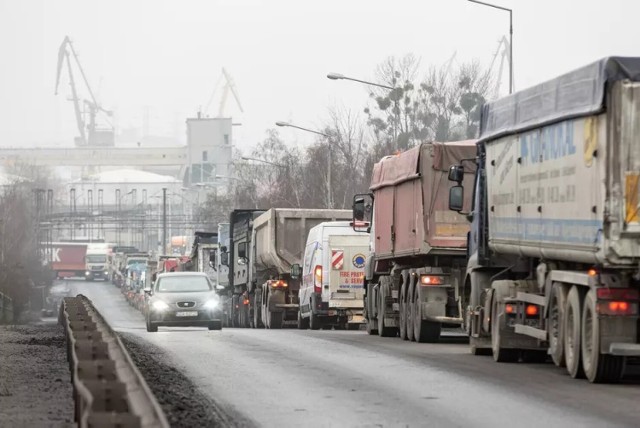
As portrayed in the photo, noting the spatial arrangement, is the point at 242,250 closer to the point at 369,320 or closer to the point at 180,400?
the point at 369,320

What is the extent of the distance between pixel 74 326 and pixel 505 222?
20.5 ft

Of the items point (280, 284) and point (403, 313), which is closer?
point (403, 313)

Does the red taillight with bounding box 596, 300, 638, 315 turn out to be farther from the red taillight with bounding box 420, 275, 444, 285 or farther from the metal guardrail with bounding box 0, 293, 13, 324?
the metal guardrail with bounding box 0, 293, 13, 324

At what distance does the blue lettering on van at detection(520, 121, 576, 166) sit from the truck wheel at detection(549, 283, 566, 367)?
1.56 meters

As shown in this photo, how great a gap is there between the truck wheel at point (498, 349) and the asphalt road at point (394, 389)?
16cm

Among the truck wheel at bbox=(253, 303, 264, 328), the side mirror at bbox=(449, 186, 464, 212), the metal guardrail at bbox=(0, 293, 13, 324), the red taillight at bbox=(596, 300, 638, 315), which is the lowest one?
the metal guardrail at bbox=(0, 293, 13, 324)

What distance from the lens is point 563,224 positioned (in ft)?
60.0

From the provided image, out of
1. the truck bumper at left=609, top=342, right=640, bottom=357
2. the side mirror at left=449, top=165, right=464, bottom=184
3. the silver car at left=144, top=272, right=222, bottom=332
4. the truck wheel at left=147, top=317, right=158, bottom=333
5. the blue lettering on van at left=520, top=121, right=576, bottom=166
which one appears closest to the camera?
the truck bumper at left=609, top=342, right=640, bottom=357

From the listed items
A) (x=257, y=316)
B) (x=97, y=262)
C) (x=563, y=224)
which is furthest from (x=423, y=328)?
(x=97, y=262)

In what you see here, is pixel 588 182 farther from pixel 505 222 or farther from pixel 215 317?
pixel 215 317

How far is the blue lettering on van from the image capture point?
711 inches

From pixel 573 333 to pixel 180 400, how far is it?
4811 millimetres

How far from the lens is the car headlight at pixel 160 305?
4209cm

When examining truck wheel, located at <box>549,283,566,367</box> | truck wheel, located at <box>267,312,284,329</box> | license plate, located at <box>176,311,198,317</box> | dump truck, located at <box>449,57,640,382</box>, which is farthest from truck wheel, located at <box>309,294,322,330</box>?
truck wheel, located at <box>549,283,566,367</box>
